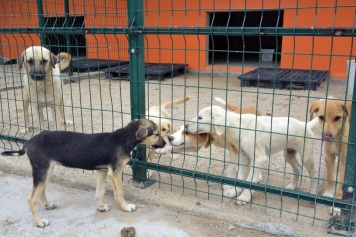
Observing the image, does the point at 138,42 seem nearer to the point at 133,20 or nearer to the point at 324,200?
the point at 133,20

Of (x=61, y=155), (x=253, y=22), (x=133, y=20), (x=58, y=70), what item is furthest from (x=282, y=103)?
(x=253, y=22)

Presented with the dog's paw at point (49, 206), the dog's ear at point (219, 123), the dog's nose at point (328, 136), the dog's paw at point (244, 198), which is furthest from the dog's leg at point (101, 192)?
the dog's nose at point (328, 136)

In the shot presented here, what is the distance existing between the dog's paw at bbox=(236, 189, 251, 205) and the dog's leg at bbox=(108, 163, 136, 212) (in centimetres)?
109

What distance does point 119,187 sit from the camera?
11.2ft

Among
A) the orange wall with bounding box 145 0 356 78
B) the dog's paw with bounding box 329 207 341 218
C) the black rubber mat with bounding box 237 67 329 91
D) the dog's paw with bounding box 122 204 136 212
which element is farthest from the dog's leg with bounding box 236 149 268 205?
the black rubber mat with bounding box 237 67 329 91

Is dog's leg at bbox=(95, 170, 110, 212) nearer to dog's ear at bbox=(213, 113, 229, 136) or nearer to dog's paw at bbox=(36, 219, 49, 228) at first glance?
dog's paw at bbox=(36, 219, 49, 228)

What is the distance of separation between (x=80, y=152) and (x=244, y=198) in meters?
1.74

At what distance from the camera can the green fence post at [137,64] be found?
3.58 m

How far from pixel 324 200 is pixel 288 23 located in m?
9.58

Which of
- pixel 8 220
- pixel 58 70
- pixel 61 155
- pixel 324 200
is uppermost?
pixel 58 70

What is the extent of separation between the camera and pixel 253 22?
20.3 meters

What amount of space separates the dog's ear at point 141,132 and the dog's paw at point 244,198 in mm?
1209

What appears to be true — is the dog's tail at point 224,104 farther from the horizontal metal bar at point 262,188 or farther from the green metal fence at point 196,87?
the horizontal metal bar at point 262,188

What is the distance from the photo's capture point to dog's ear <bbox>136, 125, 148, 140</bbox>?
3383mm
